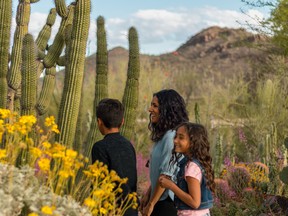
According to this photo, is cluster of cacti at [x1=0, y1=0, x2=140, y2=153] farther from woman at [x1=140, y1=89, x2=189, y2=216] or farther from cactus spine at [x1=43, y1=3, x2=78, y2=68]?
woman at [x1=140, y1=89, x2=189, y2=216]

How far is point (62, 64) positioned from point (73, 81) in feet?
6.58

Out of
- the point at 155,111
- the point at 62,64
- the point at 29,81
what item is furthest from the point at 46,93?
the point at 155,111

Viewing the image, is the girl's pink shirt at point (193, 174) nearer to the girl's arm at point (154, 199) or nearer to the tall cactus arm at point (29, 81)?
the girl's arm at point (154, 199)

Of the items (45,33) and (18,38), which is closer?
(18,38)

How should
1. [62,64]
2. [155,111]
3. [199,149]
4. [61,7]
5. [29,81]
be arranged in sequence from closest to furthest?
[199,149] < [155,111] < [29,81] < [61,7] < [62,64]

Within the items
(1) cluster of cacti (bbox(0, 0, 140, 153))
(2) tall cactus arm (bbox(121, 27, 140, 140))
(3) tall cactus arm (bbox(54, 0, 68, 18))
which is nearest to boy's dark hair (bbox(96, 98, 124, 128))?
(1) cluster of cacti (bbox(0, 0, 140, 153))

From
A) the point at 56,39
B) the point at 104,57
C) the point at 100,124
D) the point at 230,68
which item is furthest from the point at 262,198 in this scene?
the point at 230,68

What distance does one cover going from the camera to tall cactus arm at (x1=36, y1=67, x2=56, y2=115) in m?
8.38

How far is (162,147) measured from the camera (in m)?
4.30

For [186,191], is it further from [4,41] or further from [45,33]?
[45,33]

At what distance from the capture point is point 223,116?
61.5ft

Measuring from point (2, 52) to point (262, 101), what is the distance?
33.6 feet

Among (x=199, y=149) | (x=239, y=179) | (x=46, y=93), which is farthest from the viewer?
(x=239, y=179)

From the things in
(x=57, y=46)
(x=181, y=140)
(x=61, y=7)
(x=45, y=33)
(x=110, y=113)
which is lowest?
(x=181, y=140)
